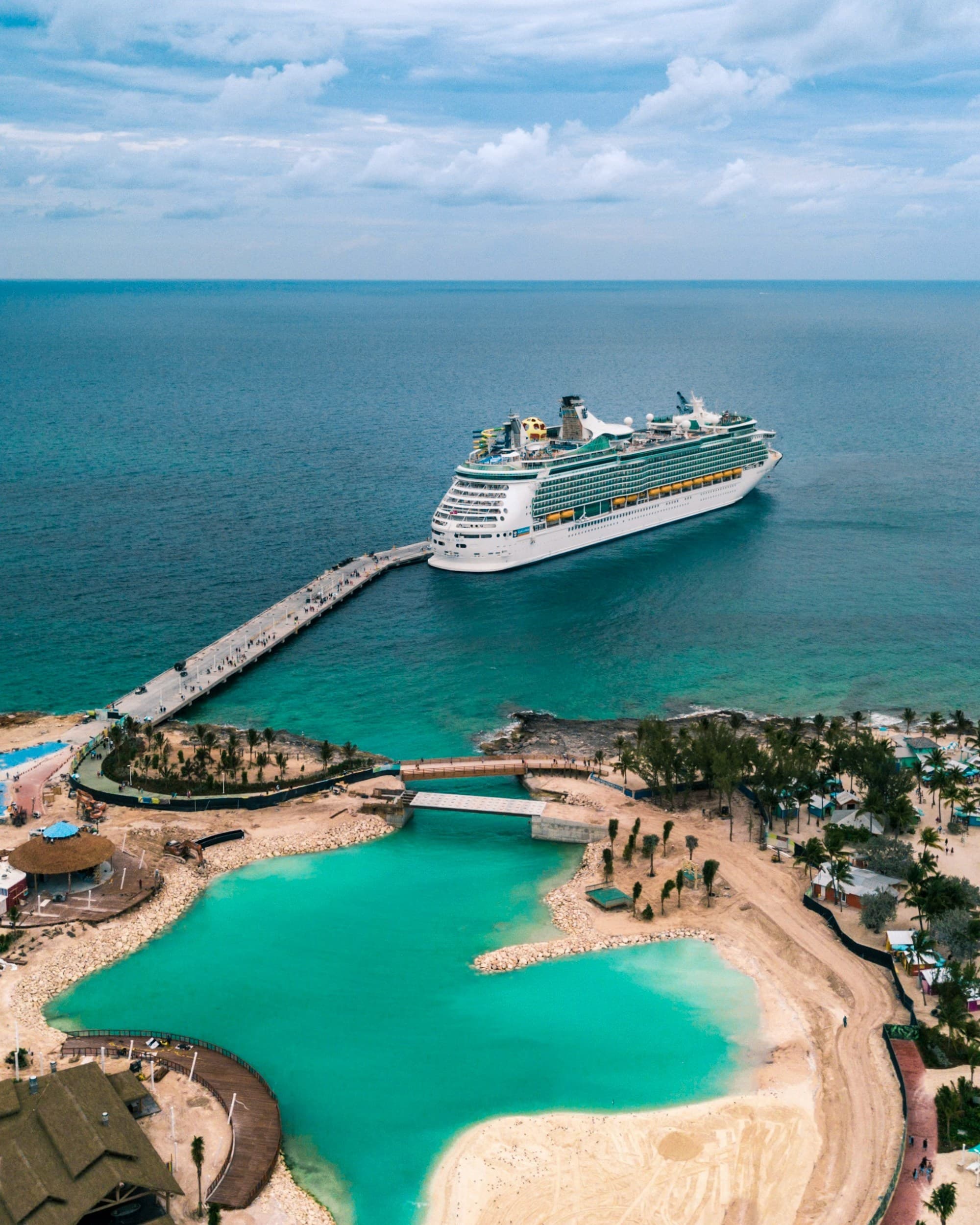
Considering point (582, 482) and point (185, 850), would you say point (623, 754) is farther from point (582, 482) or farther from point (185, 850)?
point (582, 482)

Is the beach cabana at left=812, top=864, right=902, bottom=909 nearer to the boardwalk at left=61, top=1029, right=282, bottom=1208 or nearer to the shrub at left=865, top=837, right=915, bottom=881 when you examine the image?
the shrub at left=865, top=837, right=915, bottom=881

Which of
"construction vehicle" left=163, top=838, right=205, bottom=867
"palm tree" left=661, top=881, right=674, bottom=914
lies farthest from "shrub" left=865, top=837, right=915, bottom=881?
"construction vehicle" left=163, top=838, right=205, bottom=867

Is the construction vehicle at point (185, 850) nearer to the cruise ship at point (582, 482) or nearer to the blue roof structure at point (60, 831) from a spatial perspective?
the blue roof structure at point (60, 831)

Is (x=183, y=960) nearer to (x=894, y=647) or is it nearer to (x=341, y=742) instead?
(x=341, y=742)

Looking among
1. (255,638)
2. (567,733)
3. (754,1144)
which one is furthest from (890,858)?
(255,638)

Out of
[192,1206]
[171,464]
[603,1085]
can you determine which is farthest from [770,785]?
[171,464]
